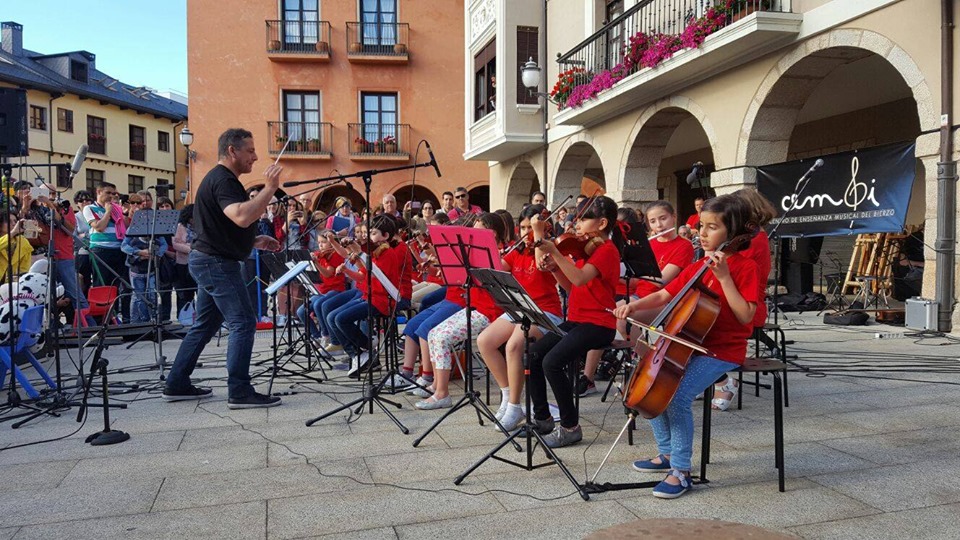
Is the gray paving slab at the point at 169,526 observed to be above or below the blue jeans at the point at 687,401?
below

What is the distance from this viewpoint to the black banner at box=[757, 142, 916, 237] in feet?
28.3

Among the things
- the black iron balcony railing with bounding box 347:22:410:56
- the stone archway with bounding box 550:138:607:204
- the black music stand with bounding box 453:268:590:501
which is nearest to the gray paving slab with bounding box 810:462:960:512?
the black music stand with bounding box 453:268:590:501

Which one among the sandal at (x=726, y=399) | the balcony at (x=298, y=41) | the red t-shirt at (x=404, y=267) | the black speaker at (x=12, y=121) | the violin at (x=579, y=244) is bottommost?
the sandal at (x=726, y=399)

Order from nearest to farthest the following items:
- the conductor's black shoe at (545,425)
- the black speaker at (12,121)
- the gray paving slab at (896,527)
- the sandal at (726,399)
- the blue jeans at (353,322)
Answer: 1. the gray paving slab at (896,527)
2. the conductor's black shoe at (545,425)
3. the sandal at (726,399)
4. the black speaker at (12,121)
5. the blue jeans at (353,322)

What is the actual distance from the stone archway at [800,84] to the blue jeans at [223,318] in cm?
777

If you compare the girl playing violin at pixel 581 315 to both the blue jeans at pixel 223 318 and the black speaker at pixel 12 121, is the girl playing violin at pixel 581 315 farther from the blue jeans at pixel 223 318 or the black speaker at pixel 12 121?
the black speaker at pixel 12 121

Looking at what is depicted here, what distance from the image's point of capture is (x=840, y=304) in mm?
11695

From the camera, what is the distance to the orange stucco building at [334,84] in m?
24.8

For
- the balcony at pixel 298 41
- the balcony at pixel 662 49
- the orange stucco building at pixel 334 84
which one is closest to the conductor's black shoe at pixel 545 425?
the balcony at pixel 662 49

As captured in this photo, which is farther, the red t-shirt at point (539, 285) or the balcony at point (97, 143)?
the balcony at point (97, 143)

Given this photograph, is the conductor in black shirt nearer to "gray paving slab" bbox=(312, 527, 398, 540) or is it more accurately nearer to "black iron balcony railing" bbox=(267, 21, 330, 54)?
"gray paving slab" bbox=(312, 527, 398, 540)

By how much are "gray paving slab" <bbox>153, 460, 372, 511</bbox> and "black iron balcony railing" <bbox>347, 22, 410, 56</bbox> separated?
2294cm

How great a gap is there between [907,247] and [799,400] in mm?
7978

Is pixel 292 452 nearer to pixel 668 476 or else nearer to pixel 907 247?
pixel 668 476
